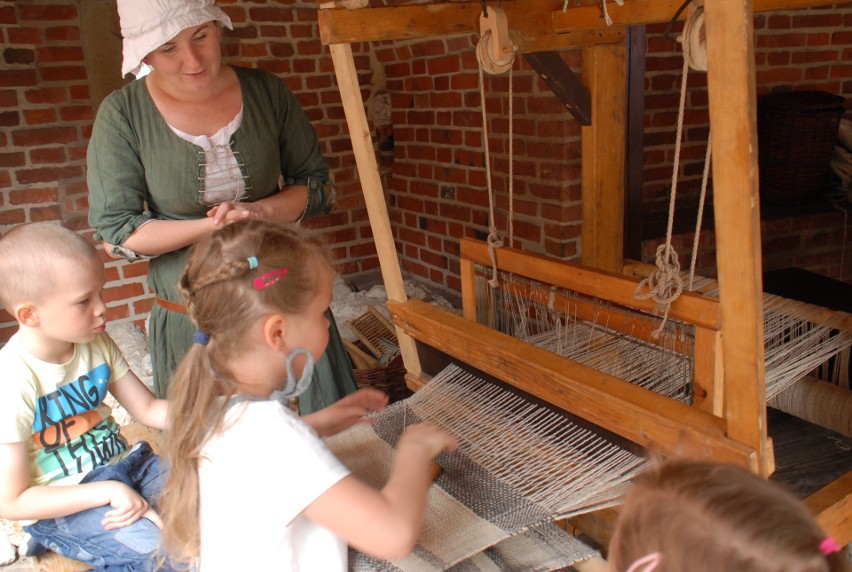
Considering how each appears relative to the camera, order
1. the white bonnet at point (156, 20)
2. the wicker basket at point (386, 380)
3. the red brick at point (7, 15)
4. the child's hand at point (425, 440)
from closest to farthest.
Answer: the child's hand at point (425, 440) < the white bonnet at point (156, 20) < the wicker basket at point (386, 380) < the red brick at point (7, 15)

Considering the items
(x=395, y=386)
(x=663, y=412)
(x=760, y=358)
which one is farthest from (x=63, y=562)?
(x=395, y=386)

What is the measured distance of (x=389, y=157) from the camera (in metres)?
3.94

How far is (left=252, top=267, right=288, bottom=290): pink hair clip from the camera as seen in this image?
1.02m

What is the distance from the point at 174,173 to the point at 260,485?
90 centimetres

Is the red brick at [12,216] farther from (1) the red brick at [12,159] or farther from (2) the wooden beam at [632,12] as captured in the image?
(2) the wooden beam at [632,12]

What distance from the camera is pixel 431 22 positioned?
1580 mm

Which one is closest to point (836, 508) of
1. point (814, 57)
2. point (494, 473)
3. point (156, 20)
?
point (494, 473)

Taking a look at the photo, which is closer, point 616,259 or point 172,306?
point 172,306

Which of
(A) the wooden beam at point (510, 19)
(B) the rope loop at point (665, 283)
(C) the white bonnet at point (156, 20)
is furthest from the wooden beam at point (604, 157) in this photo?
(C) the white bonnet at point (156, 20)

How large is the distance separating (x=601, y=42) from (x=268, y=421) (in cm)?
146

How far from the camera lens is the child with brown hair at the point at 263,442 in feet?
3.17

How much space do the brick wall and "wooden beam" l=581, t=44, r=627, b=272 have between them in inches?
20.7

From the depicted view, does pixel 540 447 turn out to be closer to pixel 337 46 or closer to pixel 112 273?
pixel 337 46

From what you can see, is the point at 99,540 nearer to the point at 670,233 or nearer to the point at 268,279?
the point at 268,279
